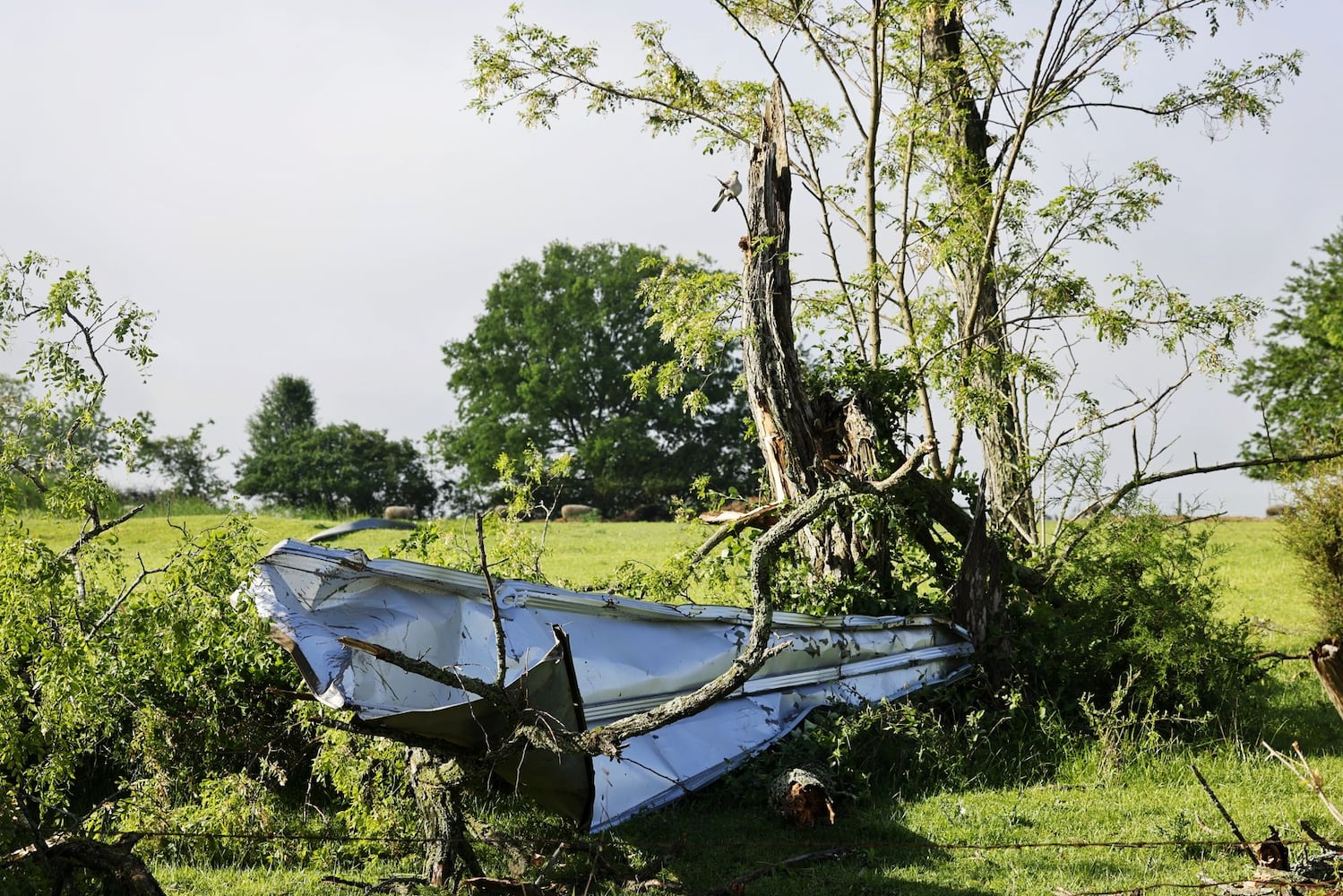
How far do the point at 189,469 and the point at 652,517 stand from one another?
17.3 metres

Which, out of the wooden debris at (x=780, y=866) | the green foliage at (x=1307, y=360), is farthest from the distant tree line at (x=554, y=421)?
the wooden debris at (x=780, y=866)

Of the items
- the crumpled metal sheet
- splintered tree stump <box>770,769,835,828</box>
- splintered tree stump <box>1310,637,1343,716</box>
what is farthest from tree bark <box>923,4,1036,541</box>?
splintered tree stump <box>1310,637,1343,716</box>

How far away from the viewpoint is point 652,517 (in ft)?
126

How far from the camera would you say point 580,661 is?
20.7 feet

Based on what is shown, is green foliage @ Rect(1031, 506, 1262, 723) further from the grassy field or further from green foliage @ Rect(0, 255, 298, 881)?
green foliage @ Rect(0, 255, 298, 881)

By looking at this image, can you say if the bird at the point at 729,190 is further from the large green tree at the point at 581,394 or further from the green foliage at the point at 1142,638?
the large green tree at the point at 581,394

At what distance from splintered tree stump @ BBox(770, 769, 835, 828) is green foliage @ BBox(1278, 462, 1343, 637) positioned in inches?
270

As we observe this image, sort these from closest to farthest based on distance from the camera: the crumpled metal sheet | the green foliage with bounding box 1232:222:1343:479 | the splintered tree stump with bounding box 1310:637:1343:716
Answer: the splintered tree stump with bounding box 1310:637:1343:716 → the crumpled metal sheet → the green foliage with bounding box 1232:222:1343:479

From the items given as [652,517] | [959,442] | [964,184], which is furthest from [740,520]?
[652,517]

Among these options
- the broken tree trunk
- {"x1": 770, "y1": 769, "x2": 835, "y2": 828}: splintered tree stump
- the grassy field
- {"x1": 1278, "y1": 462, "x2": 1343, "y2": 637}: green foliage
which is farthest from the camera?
{"x1": 1278, "y1": 462, "x2": 1343, "y2": 637}: green foliage

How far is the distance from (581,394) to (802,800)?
38.3 meters

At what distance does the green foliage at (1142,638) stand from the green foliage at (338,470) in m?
35.1

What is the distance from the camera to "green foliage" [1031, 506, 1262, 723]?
837 centimetres

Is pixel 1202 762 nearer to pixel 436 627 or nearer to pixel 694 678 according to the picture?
pixel 694 678
